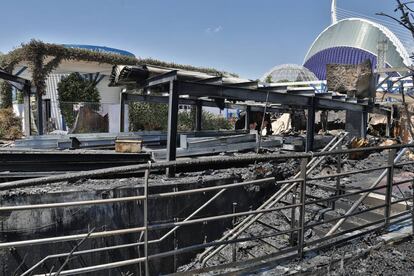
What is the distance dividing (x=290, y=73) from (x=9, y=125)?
36179 mm

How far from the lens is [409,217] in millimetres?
4676

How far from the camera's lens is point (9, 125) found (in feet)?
57.5

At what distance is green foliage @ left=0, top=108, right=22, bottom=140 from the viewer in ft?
54.3

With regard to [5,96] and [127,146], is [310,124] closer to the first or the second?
[127,146]

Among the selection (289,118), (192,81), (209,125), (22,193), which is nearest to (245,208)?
(192,81)

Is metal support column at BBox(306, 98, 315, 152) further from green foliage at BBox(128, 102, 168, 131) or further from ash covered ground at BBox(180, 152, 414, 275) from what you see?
green foliage at BBox(128, 102, 168, 131)

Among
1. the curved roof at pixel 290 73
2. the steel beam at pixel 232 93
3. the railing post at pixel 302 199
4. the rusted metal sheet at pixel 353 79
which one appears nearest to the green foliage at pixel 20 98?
Answer: the steel beam at pixel 232 93

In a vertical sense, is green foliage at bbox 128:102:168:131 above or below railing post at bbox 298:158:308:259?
above

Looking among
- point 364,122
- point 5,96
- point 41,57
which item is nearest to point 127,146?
point 364,122

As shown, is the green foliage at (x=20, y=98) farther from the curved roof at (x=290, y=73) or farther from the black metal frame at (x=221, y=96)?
the curved roof at (x=290, y=73)

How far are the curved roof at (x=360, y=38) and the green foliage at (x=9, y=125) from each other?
1699 inches

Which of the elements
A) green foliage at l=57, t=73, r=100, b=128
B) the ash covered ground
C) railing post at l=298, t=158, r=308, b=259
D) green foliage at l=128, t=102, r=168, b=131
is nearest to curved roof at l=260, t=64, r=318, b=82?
green foliage at l=128, t=102, r=168, b=131

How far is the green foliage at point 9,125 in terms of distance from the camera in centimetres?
1655

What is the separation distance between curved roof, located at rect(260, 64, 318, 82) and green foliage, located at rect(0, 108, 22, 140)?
1311 inches
